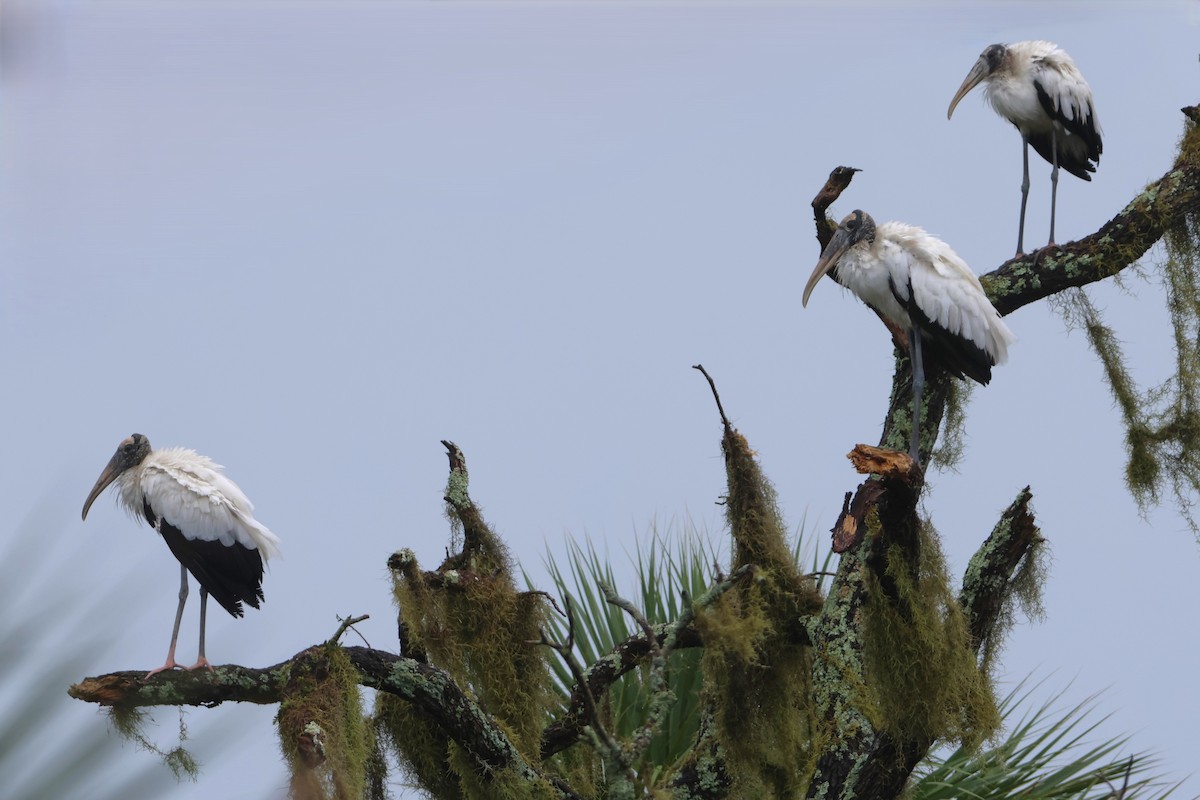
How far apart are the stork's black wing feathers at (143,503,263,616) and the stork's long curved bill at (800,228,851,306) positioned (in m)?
2.75

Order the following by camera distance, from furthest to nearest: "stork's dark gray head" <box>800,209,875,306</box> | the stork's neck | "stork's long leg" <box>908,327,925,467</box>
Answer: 1. the stork's neck
2. "stork's dark gray head" <box>800,209,875,306</box>
3. "stork's long leg" <box>908,327,925,467</box>

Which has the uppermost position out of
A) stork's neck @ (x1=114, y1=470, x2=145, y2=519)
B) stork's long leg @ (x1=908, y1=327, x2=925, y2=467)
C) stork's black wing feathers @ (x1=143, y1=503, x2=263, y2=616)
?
stork's neck @ (x1=114, y1=470, x2=145, y2=519)

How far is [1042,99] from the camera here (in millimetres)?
7898

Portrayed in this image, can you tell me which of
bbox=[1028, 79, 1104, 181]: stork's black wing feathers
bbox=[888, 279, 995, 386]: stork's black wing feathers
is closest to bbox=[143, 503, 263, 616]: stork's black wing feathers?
bbox=[888, 279, 995, 386]: stork's black wing feathers

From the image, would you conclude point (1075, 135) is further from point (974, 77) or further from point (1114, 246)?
point (1114, 246)

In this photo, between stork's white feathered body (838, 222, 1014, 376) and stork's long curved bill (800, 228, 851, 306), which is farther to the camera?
stork's long curved bill (800, 228, 851, 306)

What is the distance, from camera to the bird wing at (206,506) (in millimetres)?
6059

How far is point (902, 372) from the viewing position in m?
6.13

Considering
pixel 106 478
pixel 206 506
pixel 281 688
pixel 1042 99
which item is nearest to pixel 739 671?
pixel 281 688

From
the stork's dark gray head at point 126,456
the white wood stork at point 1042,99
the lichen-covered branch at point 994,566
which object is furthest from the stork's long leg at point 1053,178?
the stork's dark gray head at point 126,456

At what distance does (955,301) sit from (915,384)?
1.24ft

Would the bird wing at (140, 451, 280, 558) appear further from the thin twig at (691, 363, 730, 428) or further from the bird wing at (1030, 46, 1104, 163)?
the bird wing at (1030, 46, 1104, 163)

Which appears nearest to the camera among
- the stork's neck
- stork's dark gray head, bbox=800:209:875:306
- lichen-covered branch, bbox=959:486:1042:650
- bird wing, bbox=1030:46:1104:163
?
lichen-covered branch, bbox=959:486:1042:650

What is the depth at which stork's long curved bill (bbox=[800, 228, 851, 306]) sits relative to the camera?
6.05 meters
